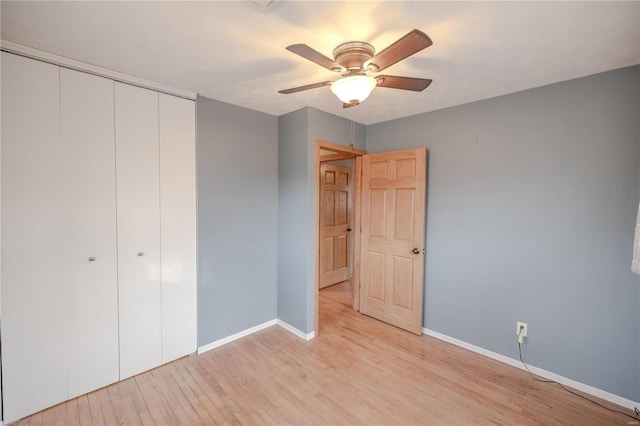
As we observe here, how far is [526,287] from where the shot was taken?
2416mm

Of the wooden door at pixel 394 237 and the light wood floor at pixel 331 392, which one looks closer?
the light wood floor at pixel 331 392

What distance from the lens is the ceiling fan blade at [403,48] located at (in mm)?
1176

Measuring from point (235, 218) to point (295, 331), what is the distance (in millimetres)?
1391

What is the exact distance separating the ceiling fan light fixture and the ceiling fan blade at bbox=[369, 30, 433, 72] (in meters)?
0.09

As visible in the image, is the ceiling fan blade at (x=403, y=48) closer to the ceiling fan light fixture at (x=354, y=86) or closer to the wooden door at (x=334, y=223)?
the ceiling fan light fixture at (x=354, y=86)

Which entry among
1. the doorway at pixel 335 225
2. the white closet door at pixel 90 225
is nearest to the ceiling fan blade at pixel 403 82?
the white closet door at pixel 90 225

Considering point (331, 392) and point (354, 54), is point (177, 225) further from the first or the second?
point (354, 54)

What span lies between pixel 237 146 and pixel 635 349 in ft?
11.8

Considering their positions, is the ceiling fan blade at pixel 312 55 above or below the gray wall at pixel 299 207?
above

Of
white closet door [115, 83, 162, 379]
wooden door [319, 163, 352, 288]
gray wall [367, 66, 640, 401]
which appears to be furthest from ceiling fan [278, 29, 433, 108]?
wooden door [319, 163, 352, 288]

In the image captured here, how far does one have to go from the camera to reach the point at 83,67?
6.48 ft

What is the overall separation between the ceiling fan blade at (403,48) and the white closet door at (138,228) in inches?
74.2

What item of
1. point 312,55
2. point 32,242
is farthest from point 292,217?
point 32,242

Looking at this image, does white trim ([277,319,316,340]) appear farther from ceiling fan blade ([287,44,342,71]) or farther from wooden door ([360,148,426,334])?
ceiling fan blade ([287,44,342,71])
